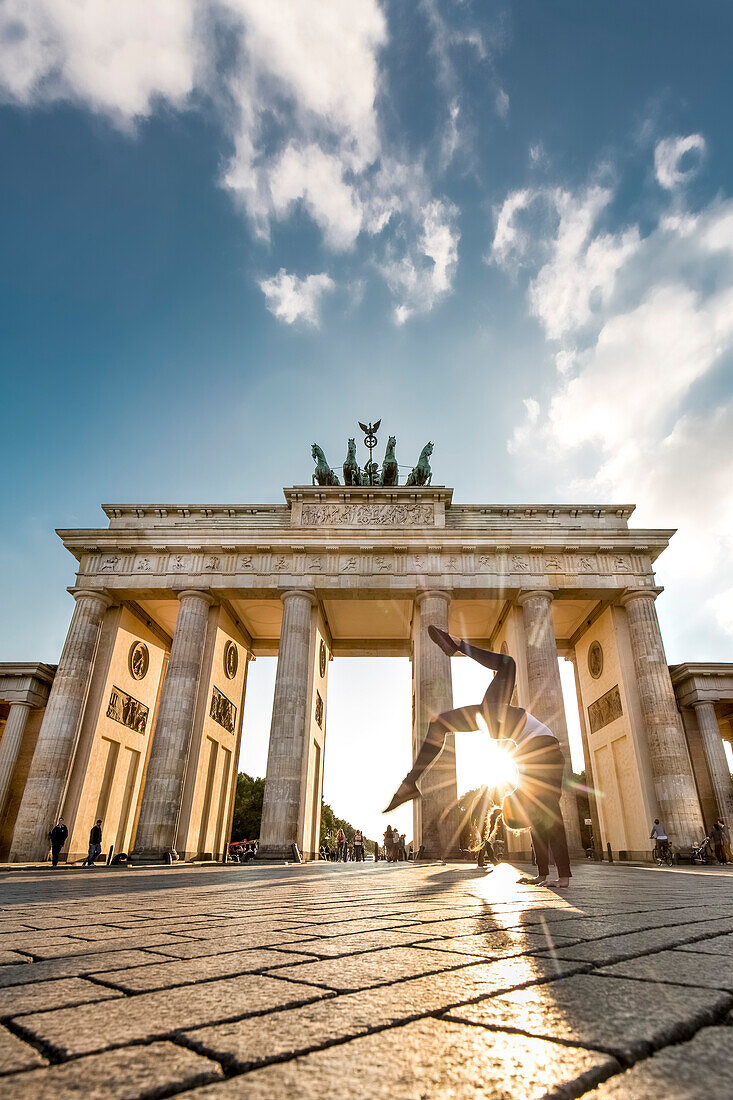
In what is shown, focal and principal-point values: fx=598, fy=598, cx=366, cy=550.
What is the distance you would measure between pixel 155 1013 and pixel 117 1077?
Answer: 44 centimetres

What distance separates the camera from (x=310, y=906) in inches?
162

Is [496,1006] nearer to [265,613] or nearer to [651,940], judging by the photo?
[651,940]

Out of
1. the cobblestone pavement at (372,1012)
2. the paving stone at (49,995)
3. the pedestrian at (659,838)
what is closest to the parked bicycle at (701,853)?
the pedestrian at (659,838)

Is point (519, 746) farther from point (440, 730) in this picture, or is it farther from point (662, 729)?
point (662, 729)

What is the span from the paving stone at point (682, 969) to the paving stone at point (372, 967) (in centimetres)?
50

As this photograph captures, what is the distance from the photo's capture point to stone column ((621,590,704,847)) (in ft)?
63.4

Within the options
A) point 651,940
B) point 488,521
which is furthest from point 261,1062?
point 488,521

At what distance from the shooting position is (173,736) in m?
20.5

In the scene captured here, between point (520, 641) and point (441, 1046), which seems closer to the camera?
point (441, 1046)

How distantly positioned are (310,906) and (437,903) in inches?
35.6

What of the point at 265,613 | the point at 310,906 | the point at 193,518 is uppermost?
the point at 193,518

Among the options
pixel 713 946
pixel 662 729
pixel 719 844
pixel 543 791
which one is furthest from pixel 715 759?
pixel 713 946

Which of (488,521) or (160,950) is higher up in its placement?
(488,521)

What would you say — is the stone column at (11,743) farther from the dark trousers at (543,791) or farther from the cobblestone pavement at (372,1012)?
the cobblestone pavement at (372,1012)
